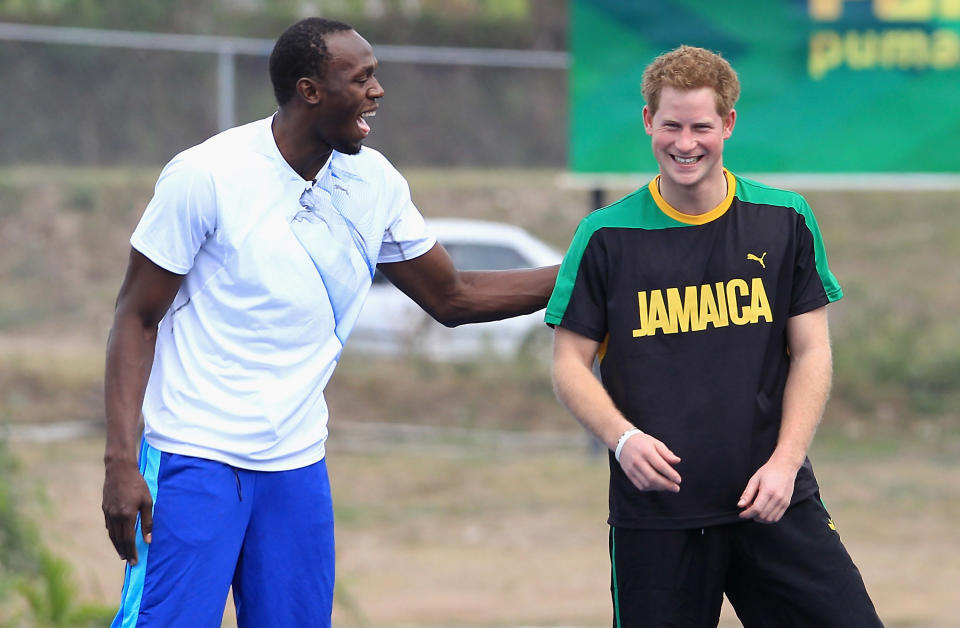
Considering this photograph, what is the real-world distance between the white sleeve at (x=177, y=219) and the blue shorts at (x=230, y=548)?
0.51 metres

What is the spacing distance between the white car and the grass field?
0.20 metres

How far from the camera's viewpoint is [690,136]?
326 centimetres

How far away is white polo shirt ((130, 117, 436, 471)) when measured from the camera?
333cm

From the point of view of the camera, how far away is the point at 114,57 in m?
17.5

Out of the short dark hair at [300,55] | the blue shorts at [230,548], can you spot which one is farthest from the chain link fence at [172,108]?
the blue shorts at [230,548]

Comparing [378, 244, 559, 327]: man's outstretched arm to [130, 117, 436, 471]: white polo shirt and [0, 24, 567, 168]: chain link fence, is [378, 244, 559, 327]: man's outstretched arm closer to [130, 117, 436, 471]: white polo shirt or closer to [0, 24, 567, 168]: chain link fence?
[130, 117, 436, 471]: white polo shirt

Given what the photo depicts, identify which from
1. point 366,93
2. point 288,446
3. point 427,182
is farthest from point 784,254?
point 427,182

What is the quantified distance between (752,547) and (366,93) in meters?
1.51

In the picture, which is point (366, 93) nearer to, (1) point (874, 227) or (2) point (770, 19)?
(2) point (770, 19)

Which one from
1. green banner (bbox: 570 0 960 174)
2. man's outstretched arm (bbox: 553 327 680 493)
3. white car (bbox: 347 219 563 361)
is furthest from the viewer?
white car (bbox: 347 219 563 361)

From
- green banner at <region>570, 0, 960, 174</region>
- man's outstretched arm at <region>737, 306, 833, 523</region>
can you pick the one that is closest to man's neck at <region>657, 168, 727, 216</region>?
man's outstretched arm at <region>737, 306, 833, 523</region>

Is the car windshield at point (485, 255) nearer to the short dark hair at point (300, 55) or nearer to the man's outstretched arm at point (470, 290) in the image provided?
the man's outstretched arm at point (470, 290)

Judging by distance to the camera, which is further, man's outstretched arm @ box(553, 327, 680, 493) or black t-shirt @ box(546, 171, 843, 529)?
black t-shirt @ box(546, 171, 843, 529)

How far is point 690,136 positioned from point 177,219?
1.27 m
